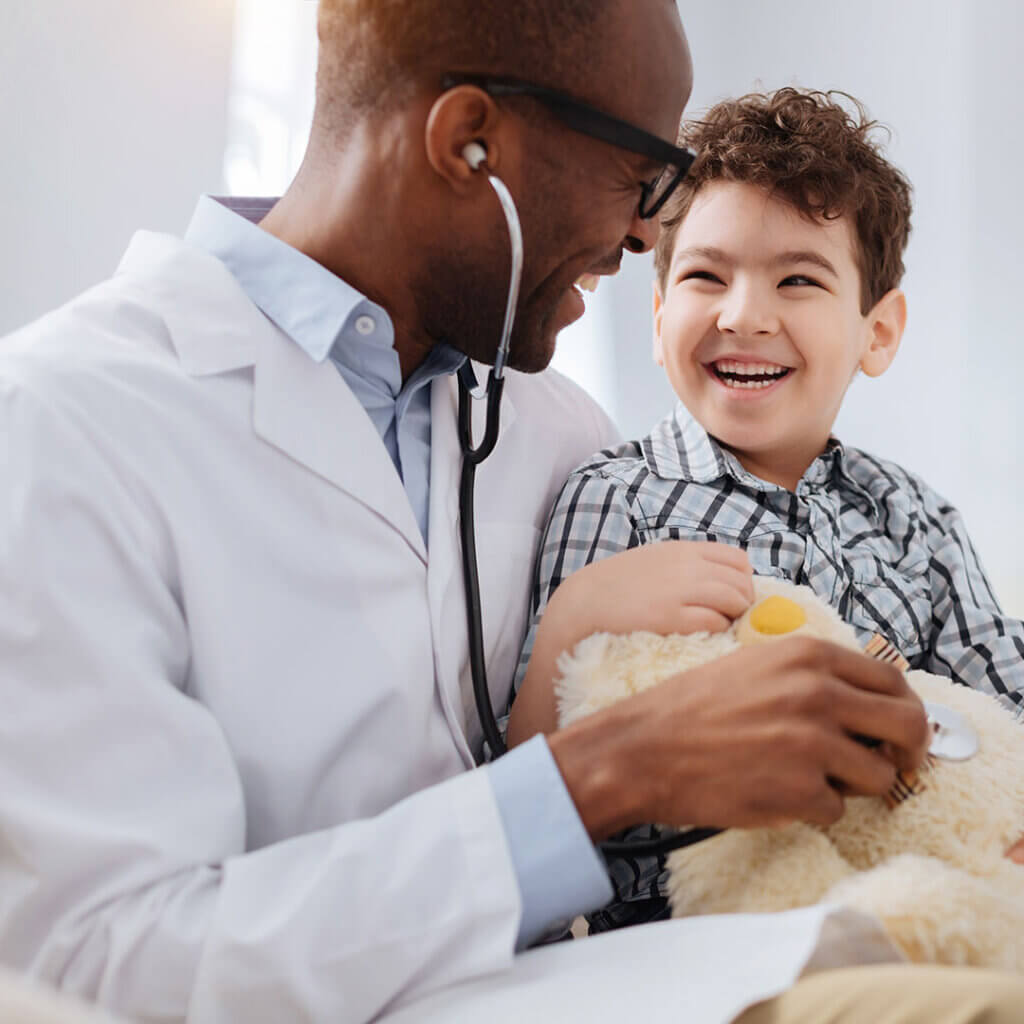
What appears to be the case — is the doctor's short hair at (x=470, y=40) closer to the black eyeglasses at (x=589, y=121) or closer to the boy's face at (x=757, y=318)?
the black eyeglasses at (x=589, y=121)

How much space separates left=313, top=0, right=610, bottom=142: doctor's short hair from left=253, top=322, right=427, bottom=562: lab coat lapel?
0.92ft

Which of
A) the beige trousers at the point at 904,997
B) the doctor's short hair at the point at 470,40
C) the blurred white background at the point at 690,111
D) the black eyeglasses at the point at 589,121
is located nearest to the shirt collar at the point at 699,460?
the black eyeglasses at the point at 589,121

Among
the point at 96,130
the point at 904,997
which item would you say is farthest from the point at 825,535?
the point at 96,130

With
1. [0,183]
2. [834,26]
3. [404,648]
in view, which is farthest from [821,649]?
[834,26]

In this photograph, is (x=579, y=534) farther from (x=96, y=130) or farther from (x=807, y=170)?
(x=96, y=130)

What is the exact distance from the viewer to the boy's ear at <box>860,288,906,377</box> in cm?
150

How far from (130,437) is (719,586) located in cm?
52

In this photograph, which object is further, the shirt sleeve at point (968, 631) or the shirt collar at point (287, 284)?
the shirt sleeve at point (968, 631)

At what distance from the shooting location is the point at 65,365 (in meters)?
0.89

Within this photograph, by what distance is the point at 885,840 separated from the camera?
2.83ft

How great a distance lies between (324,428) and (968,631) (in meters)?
0.85

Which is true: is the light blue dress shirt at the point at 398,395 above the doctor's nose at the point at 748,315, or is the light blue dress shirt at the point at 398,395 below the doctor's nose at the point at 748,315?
below

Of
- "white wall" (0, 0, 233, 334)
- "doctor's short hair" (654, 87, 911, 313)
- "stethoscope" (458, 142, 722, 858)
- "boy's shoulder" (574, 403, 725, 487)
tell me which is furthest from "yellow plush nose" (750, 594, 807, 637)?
"white wall" (0, 0, 233, 334)

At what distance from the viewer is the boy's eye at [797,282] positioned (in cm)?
134
